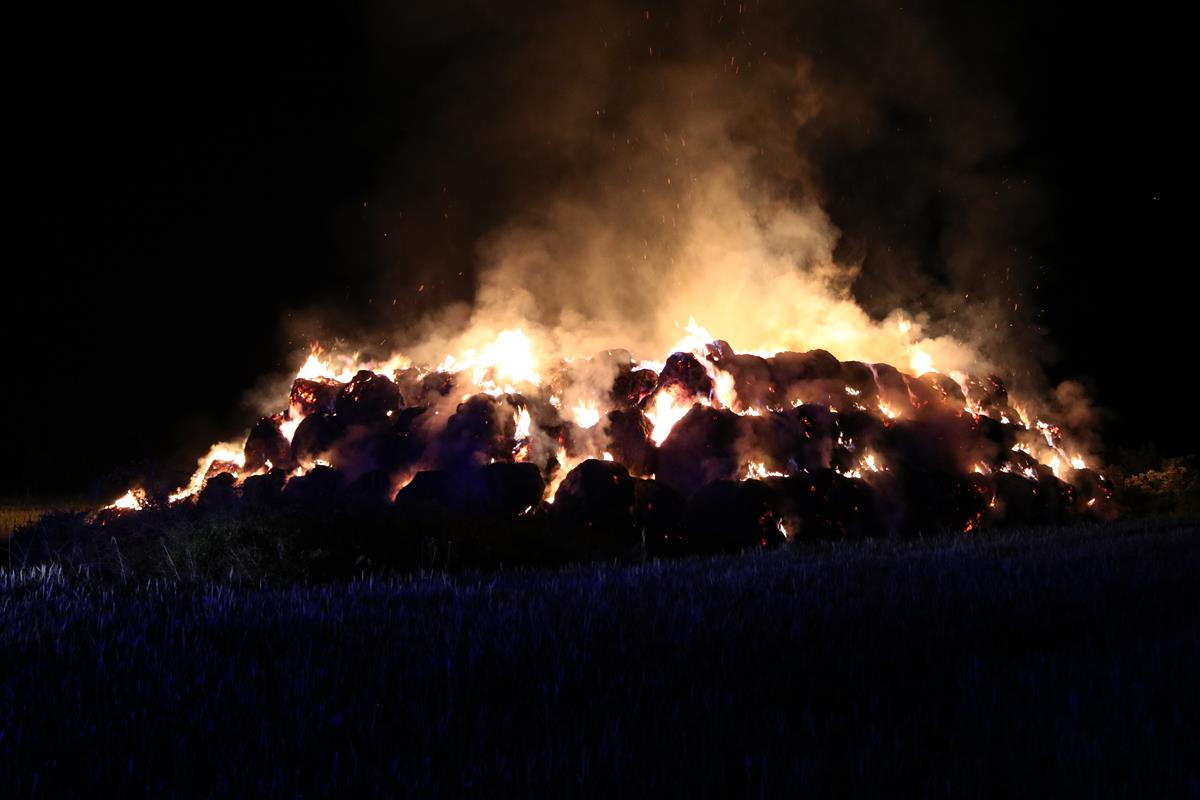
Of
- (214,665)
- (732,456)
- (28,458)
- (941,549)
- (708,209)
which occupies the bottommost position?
(214,665)

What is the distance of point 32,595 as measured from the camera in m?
5.51

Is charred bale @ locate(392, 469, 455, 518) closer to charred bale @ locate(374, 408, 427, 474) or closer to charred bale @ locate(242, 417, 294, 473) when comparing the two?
charred bale @ locate(374, 408, 427, 474)

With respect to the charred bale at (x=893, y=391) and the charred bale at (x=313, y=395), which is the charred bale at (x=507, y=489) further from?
the charred bale at (x=893, y=391)

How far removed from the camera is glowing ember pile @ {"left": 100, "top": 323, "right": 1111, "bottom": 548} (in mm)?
14320

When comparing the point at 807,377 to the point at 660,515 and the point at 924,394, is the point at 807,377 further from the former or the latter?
the point at 660,515

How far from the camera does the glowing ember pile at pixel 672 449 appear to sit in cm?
1432

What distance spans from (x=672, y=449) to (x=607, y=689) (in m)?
12.3

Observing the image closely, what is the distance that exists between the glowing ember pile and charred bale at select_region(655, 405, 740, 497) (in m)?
0.03

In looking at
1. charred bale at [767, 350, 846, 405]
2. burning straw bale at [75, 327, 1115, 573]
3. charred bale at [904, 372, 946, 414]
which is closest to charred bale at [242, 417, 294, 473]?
burning straw bale at [75, 327, 1115, 573]

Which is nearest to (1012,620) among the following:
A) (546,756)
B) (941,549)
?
(546,756)

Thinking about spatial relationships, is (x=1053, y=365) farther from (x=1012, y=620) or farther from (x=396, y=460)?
A: (x=1012, y=620)

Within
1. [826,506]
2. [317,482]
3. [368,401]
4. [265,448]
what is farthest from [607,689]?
[265,448]

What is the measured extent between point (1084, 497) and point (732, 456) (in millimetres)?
8887

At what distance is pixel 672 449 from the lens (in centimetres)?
1568
